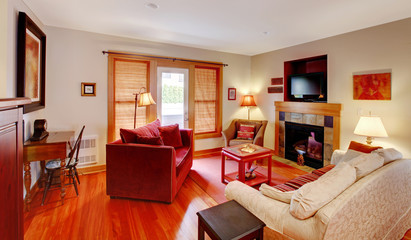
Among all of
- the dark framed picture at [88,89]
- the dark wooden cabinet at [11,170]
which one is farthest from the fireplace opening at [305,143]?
the dark wooden cabinet at [11,170]

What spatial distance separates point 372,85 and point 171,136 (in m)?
3.41

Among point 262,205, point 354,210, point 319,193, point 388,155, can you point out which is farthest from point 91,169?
point 388,155

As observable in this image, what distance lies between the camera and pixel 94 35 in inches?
142

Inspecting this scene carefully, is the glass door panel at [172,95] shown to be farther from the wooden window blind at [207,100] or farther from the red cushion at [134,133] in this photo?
the red cushion at [134,133]

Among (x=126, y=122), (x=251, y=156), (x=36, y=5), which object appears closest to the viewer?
(x=36, y=5)

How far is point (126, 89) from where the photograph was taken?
3988mm

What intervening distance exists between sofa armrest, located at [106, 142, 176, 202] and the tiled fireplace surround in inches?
117

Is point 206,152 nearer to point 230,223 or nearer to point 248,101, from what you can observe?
point 248,101

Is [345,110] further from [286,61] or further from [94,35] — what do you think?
[94,35]

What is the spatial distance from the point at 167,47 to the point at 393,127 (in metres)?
4.18

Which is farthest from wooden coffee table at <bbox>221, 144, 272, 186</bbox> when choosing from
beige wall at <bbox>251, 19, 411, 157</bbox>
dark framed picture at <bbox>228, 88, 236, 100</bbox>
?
dark framed picture at <bbox>228, 88, 236, 100</bbox>

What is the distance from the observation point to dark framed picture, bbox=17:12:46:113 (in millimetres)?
2338

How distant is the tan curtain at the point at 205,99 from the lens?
Result: 4.85 metres

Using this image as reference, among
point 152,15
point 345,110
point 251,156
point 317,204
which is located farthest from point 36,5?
point 345,110
